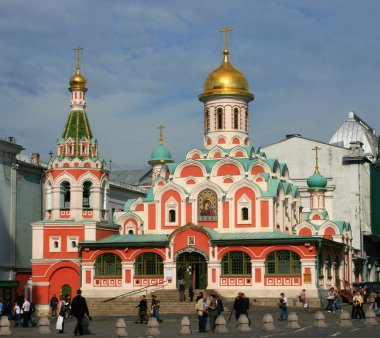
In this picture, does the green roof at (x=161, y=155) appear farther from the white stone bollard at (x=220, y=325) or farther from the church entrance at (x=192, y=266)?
the white stone bollard at (x=220, y=325)

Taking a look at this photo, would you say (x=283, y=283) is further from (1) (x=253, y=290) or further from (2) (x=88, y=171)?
(2) (x=88, y=171)

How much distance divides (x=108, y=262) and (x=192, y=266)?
195 inches

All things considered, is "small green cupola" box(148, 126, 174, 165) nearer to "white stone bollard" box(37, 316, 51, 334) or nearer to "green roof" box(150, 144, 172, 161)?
"green roof" box(150, 144, 172, 161)

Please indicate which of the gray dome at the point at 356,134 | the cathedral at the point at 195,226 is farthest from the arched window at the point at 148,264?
the gray dome at the point at 356,134

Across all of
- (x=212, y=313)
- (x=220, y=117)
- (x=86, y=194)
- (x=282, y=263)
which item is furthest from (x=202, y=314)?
(x=220, y=117)

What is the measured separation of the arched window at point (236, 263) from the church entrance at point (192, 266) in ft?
4.44

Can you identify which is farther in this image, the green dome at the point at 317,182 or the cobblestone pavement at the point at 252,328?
the green dome at the point at 317,182

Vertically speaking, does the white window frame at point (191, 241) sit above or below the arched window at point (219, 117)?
below

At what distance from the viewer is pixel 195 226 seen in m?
52.9

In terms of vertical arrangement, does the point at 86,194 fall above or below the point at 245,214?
above

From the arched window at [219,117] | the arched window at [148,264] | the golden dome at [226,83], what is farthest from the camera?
the arched window at [219,117]

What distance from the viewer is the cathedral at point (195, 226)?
2028 inches

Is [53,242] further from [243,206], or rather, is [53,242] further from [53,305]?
[243,206]

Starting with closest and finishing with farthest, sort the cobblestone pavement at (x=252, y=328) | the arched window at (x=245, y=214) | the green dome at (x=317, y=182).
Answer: the cobblestone pavement at (x=252, y=328)
the arched window at (x=245, y=214)
the green dome at (x=317, y=182)
